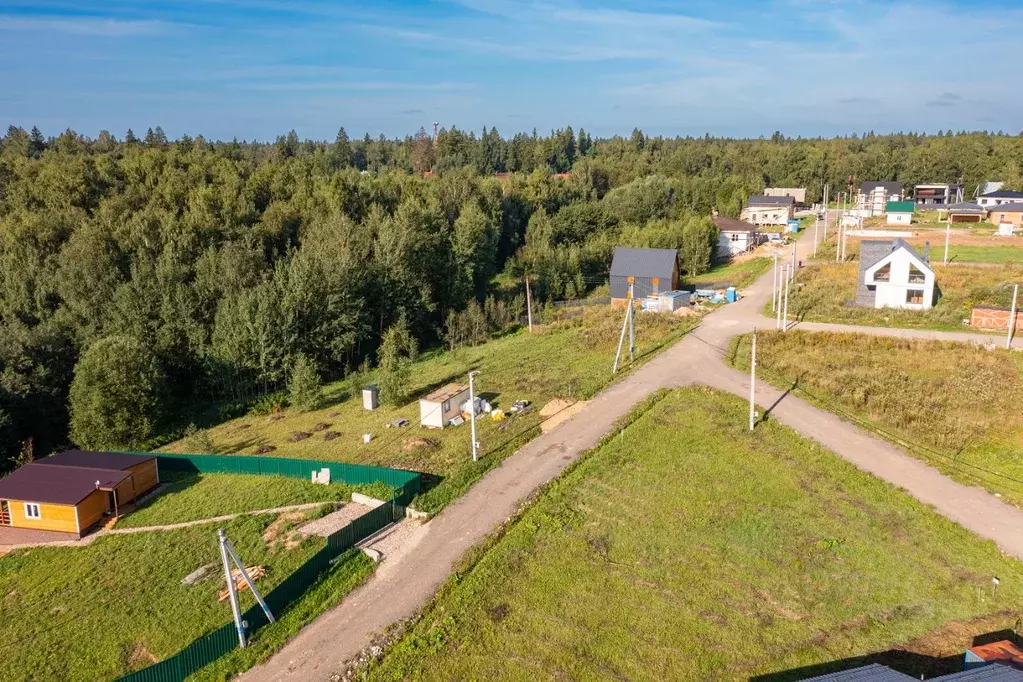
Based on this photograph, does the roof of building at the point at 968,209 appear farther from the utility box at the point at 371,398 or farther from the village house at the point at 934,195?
the utility box at the point at 371,398

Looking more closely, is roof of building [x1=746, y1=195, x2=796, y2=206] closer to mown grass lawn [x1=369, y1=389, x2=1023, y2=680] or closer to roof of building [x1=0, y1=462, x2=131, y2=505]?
mown grass lawn [x1=369, y1=389, x2=1023, y2=680]

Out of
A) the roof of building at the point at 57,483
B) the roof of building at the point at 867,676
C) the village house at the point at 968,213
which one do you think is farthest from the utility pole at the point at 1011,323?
the village house at the point at 968,213

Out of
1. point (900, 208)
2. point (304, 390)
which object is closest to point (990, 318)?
point (304, 390)

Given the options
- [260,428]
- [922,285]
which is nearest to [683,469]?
[260,428]

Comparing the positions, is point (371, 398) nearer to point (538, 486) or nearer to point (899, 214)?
point (538, 486)

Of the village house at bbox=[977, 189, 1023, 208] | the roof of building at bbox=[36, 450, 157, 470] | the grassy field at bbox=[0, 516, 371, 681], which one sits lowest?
the grassy field at bbox=[0, 516, 371, 681]

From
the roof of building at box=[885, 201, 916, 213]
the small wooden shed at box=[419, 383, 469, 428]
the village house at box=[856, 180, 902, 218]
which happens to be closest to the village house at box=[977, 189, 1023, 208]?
the roof of building at box=[885, 201, 916, 213]
